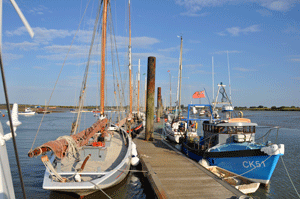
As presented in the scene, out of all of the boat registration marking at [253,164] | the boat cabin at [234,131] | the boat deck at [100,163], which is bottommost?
the boat registration marking at [253,164]

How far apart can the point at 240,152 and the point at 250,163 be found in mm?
752

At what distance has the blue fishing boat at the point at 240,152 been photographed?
11.5 metres

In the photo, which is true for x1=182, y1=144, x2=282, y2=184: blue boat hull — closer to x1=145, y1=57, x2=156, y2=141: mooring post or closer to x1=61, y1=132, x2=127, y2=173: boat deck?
x1=61, y1=132, x2=127, y2=173: boat deck

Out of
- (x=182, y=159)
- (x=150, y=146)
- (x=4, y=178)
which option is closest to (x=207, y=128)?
(x=182, y=159)

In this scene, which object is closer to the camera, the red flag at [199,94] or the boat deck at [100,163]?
the boat deck at [100,163]

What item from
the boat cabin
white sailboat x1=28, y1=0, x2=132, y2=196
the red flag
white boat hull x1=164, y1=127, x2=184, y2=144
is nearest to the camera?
white sailboat x1=28, y1=0, x2=132, y2=196

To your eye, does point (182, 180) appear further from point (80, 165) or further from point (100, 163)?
point (80, 165)

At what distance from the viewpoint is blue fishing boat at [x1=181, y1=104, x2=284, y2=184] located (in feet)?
37.8

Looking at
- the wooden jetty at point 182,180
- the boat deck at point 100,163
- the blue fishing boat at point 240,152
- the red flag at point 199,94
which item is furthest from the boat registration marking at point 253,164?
the red flag at point 199,94

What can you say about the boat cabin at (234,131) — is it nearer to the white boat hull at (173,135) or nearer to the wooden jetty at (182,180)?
the wooden jetty at (182,180)

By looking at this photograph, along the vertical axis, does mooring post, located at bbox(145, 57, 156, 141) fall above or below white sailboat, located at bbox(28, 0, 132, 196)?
above

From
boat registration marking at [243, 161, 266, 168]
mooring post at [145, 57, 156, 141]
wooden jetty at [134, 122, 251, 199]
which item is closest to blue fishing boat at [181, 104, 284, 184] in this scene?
boat registration marking at [243, 161, 266, 168]

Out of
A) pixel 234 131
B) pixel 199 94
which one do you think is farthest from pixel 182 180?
pixel 199 94

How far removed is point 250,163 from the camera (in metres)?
12.0
